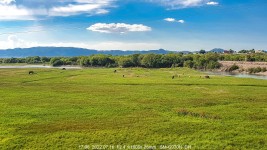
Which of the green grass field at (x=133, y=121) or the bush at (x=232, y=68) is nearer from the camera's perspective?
the green grass field at (x=133, y=121)

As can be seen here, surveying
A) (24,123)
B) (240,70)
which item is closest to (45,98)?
(24,123)

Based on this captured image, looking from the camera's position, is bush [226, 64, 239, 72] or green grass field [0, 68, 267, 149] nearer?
green grass field [0, 68, 267, 149]

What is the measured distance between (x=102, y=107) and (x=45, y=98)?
13241 mm

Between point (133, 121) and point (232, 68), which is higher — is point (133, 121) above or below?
below

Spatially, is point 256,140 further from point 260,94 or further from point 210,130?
point 260,94

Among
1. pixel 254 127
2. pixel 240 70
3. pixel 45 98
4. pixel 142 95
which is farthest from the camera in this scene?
pixel 240 70

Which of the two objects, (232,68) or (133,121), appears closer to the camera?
(133,121)

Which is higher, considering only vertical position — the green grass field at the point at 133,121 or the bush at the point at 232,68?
the bush at the point at 232,68

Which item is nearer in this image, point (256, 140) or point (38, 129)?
point (256, 140)

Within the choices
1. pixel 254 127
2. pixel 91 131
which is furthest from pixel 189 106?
pixel 91 131

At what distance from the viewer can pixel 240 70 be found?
512ft

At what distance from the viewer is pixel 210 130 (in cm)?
2867

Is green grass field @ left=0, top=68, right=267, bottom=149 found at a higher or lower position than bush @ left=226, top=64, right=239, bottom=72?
lower

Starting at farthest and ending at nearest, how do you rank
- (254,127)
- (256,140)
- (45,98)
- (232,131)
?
(45,98), (254,127), (232,131), (256,140)
